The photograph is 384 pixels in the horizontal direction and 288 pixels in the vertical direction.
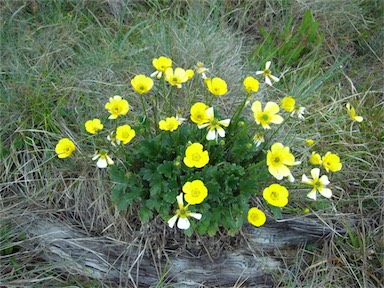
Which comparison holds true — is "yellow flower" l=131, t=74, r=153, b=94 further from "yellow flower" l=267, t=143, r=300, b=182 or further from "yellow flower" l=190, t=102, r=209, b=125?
"yellow flower" l=267, t=143, r=300, b=182

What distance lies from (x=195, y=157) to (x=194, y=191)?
11cm

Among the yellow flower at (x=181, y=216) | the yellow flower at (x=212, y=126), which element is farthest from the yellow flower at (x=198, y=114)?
the yellow flower at (x=181, y=216)

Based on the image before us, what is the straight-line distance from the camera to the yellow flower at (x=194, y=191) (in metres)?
1.32

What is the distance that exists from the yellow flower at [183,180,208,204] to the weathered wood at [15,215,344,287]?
420 millimetres

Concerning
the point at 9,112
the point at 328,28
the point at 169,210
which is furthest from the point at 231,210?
the point at 328,28

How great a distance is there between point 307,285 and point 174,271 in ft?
1.73

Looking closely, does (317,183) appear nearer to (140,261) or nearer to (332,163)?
(332,163)

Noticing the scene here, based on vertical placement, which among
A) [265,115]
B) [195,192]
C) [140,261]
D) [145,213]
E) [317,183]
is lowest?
[140,261]

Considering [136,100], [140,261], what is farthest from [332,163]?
[136,100]

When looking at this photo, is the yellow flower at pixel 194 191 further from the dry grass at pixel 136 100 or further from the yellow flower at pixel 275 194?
the dry grass at pixel 136 100

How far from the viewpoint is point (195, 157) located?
→ 1.35m

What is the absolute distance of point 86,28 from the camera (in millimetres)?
2262

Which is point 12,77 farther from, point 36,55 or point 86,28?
point 86,28

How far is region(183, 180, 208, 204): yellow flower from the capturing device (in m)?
1.32
